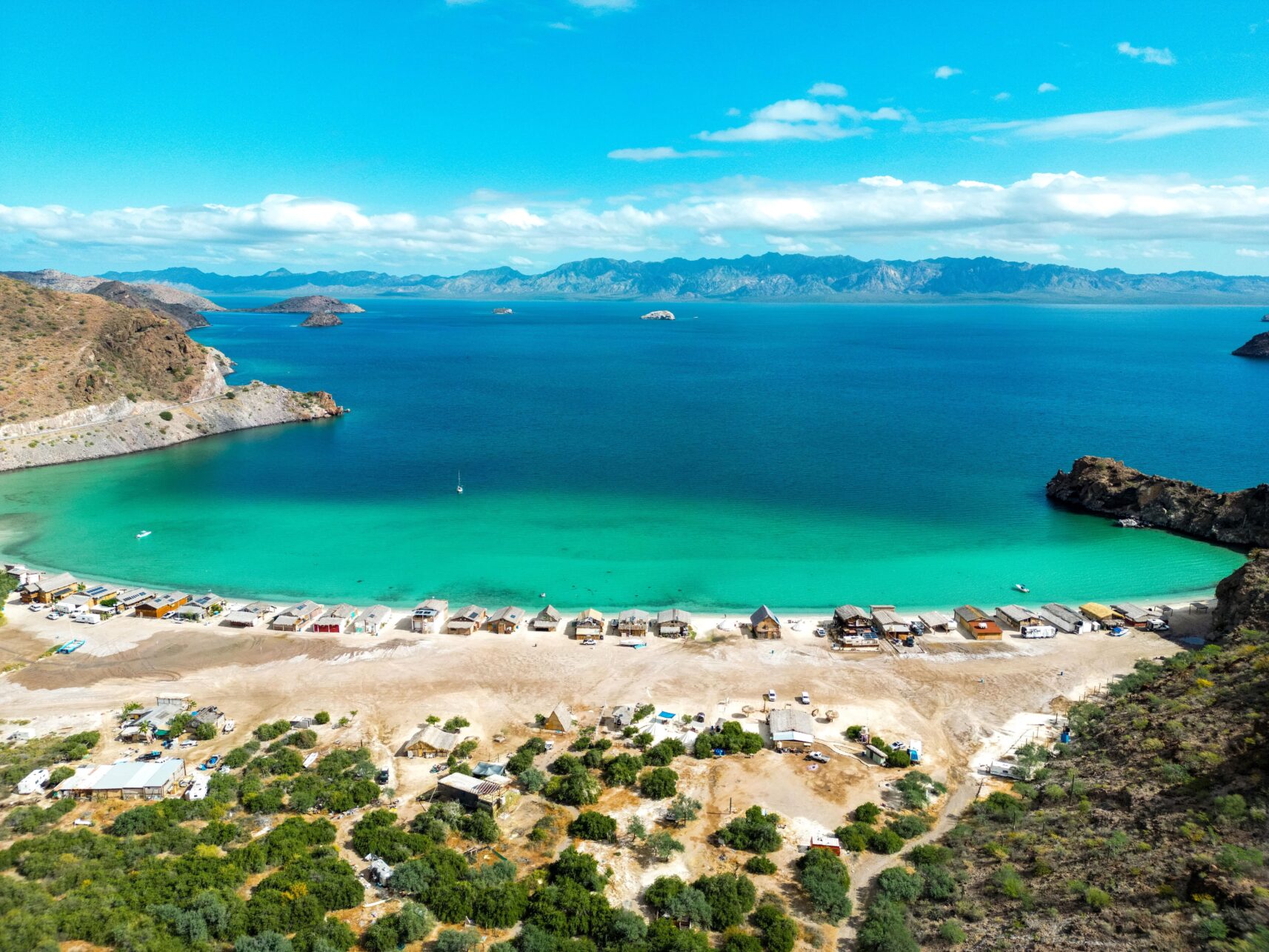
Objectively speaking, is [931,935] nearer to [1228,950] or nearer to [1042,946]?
[1042,946]

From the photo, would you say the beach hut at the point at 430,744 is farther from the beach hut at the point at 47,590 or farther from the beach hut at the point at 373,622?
the beach hut at the point at 47,590

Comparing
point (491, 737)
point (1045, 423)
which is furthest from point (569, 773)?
point (1045, 423)

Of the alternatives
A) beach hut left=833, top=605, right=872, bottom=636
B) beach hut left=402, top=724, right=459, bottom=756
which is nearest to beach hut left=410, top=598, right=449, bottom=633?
beach hut left=402, top=724, right=459, bottom=756

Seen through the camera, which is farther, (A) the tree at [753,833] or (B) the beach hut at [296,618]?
(B) the beach hut at [296,618]

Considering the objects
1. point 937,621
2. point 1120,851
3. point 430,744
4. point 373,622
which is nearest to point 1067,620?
point 937,621

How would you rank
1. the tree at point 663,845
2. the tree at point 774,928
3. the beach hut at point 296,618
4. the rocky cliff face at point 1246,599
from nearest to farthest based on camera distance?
1. the tree at point 774,928
2. the tree at point 663,845
3. the rocky cliff face at point 1246,599
4. the beach hut at point 296,618

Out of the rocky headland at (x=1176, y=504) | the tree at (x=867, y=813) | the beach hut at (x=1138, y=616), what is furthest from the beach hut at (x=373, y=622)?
the rocky headland at (x=1176, y=504)

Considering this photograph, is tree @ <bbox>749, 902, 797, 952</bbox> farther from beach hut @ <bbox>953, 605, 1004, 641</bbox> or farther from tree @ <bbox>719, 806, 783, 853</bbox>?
beach hut @ <bbox>953, 605, 1004, 641</bbox>
